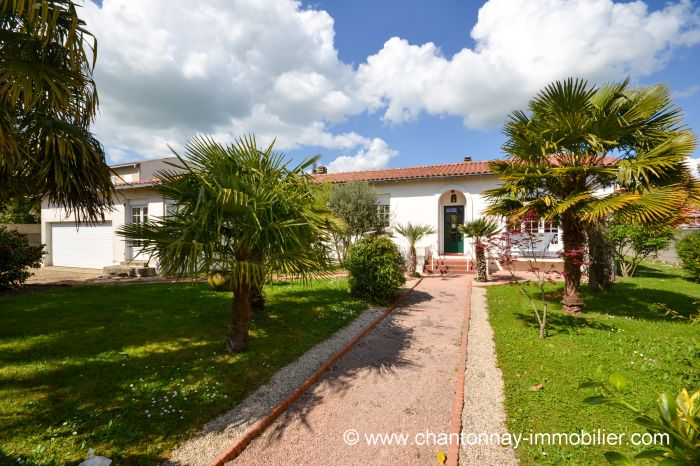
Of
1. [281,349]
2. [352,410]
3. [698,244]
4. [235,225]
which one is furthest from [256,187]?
[698,244]

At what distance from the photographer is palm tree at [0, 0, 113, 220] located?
158 inches

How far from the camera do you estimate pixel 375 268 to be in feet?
29.1

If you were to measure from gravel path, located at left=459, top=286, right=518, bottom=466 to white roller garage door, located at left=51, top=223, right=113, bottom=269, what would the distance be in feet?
67.5

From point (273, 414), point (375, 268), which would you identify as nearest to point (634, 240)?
point (375, 268)

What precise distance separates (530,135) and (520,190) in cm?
129

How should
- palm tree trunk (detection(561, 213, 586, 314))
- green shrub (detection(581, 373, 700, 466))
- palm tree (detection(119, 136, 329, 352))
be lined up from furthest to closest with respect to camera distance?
palm tree trunk (detection(561, 213, 586, 314))
palm tree (detection(119, 136, 329, 352))
green shrub (detection(581, 373, 700, 466))

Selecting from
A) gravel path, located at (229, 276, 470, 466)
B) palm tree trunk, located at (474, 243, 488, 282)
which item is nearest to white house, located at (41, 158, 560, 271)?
palm tree trunk, located at (474, 243, 488, 282)

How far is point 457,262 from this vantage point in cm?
1512

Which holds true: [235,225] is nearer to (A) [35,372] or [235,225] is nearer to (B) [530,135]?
(A) [35,372]

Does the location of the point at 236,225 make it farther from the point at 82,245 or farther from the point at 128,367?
the point at 82,245

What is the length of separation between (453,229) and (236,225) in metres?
13.8

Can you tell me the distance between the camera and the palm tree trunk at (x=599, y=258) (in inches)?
382

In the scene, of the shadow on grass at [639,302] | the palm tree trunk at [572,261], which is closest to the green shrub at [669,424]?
the palm tree trunk at [572,261]

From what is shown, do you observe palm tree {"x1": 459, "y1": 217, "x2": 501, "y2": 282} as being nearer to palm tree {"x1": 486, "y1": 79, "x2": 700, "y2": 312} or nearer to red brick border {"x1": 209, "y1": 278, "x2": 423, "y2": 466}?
palm tree {"x1": 486, "y1": 79, "x2": 700, "y2": 312}
